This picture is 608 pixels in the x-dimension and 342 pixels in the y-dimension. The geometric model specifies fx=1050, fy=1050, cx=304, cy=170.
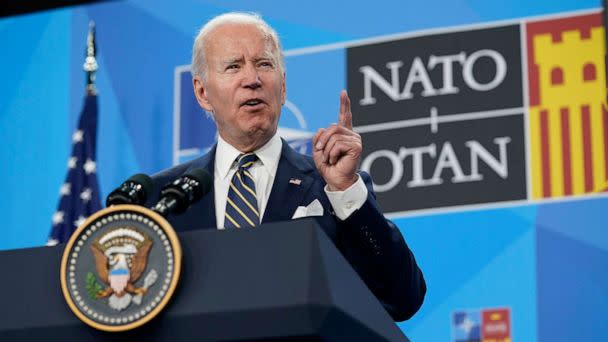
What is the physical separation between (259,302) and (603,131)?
11.1ft

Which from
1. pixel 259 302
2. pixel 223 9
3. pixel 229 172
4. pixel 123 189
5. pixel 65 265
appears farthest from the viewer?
pixel 223 9

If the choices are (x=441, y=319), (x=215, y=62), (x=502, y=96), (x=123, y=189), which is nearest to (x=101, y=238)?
(x=123, y=189)

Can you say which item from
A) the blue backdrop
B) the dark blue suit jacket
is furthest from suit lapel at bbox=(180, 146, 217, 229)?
the blue backdrop

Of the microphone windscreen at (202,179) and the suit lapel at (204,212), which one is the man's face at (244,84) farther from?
the microphone windscreen at (202,179)

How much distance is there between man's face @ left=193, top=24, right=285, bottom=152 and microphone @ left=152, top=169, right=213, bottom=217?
2.43 ft

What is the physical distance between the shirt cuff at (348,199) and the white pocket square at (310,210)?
0.20 meters

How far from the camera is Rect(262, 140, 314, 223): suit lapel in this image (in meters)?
2.53

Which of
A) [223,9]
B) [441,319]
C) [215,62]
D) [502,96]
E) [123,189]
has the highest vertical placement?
[223,9]

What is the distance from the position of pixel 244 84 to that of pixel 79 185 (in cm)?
281

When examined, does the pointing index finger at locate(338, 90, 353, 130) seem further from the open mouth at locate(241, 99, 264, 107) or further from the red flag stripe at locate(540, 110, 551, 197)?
the red flag stripe at locate(540, 110, 551, 197)

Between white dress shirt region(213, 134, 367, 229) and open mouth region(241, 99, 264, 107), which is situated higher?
open mouth region(241, 99, 264, 107)

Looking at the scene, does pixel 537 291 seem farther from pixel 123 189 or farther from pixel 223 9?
pixel 123 189

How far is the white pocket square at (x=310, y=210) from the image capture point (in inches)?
98.4

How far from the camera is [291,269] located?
66.3 inches
